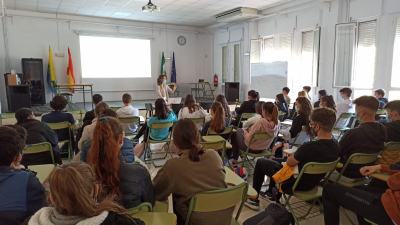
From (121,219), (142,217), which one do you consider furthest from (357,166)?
(121,219)

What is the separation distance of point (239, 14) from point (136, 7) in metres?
3.43

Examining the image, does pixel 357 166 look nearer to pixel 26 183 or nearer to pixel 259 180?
pixel 259 180

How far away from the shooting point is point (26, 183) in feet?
4.60

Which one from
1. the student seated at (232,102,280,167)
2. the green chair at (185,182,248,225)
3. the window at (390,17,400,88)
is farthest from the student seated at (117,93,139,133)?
the window at (390,17,400,88)

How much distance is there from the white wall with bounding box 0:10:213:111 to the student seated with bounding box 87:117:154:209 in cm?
980

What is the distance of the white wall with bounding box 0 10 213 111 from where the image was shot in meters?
9.23

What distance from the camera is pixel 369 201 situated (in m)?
1.86

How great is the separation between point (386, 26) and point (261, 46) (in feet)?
13.4

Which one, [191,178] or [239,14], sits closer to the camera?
[191,178]

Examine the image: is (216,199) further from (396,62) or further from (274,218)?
(396,62)

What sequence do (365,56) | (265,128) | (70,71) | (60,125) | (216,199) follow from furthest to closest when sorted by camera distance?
(70,71)
(365,56)
(60,125)
(265,128)
(216,199)

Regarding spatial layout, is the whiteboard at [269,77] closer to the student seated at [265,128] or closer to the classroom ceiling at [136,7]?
the classroom ceiling at [136,7]

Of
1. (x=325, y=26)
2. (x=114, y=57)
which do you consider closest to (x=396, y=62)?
(x=325, y=26)

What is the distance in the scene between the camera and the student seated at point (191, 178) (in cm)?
167
